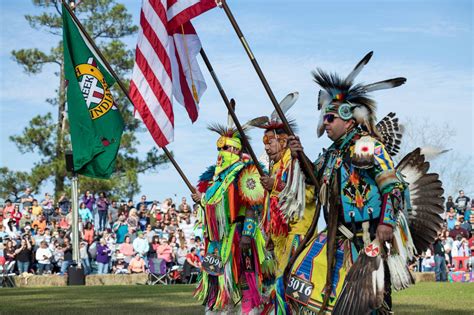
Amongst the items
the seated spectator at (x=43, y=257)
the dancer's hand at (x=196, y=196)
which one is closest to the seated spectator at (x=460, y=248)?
the seated spectator at (x=43, y=257)

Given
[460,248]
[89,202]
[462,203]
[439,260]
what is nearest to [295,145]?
[439,260]

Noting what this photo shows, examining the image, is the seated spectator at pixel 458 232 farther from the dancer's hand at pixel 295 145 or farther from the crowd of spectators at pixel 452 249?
the dancer's hand at pixel 295 145

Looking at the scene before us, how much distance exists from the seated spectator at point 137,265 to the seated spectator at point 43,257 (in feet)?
7.06

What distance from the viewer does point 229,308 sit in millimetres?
9938

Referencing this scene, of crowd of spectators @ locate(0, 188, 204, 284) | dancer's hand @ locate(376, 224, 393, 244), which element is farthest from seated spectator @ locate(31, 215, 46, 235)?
dancer's hand @ locate(376, 224, 393, 244)

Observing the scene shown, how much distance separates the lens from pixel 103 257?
2492cm

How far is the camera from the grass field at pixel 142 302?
42.4ft

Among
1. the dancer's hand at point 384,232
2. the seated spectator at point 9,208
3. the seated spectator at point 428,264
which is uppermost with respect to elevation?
the seated spectator at point 9,208

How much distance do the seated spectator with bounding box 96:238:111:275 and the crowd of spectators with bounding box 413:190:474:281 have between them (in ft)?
28.1

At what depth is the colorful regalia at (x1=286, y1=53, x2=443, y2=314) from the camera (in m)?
6.57

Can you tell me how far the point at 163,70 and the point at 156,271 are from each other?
15.3m

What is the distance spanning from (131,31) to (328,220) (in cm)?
3460

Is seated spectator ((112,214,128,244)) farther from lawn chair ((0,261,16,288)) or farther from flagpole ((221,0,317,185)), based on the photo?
flagpole ((221,0,317,185))

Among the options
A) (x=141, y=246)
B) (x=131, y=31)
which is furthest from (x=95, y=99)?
(x=131, y=31)
